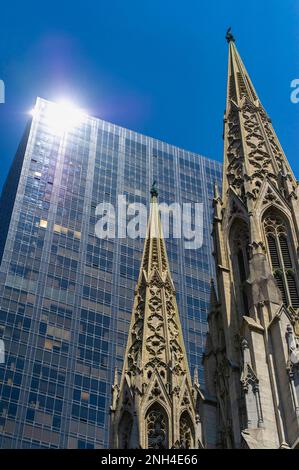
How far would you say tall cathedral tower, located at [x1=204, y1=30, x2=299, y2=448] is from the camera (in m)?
24.0

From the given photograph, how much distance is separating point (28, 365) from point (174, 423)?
23.0m

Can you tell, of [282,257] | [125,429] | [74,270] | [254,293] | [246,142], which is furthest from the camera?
[74,270]

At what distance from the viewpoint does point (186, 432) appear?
36844mm

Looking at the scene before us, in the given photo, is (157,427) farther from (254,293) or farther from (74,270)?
(74,270)

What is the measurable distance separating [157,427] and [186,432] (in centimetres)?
153

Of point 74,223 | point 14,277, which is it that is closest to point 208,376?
point 14,277

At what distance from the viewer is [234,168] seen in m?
35.4

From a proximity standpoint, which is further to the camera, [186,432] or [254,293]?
[186,432]

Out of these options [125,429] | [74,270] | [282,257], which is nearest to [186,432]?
[125,429]

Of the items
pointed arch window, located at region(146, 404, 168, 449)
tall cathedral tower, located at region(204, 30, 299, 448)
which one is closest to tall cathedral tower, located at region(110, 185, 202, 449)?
pointed arch window, located at region(146, 404, 168, 449)

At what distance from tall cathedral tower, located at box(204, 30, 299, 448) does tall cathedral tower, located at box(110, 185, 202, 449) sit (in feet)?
11.6

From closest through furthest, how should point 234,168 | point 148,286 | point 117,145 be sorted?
point 234,168
point 148,286
point 117,145

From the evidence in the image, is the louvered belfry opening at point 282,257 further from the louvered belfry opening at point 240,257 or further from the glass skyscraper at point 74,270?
the glass skyscraper at point 74,270

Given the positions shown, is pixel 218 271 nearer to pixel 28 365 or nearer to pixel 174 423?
pixel 174 423
